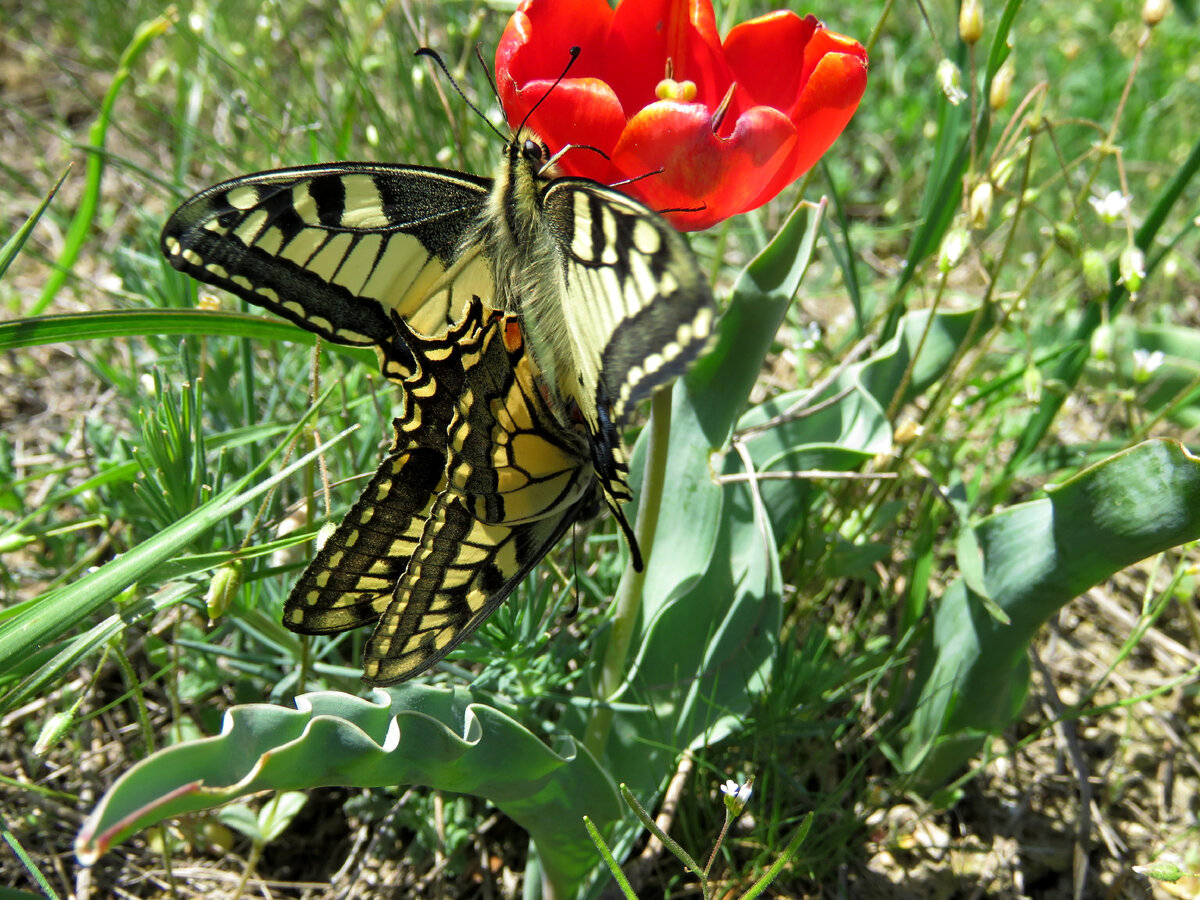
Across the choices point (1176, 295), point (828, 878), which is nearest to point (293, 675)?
point (828, 878)

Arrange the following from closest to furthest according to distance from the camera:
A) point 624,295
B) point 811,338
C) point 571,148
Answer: point 624,295, point 571,148, point 811,338

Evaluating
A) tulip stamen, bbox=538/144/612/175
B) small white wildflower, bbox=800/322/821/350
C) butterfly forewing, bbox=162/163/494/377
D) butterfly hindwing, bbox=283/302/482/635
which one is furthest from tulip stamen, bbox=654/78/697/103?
small white wildflower, bbox=800/322/821/350

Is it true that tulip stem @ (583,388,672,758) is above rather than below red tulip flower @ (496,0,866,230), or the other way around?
below

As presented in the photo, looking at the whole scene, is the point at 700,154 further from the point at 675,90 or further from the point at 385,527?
the point at 385,527

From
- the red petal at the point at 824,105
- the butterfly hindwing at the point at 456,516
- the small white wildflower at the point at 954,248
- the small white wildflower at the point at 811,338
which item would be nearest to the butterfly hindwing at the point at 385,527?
the butterfly hindwing at the point at 456,516

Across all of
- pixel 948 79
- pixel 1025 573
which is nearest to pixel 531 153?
pixel 948 79

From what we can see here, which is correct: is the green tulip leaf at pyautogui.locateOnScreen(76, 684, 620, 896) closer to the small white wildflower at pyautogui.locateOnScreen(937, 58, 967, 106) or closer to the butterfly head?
the butterfly head
